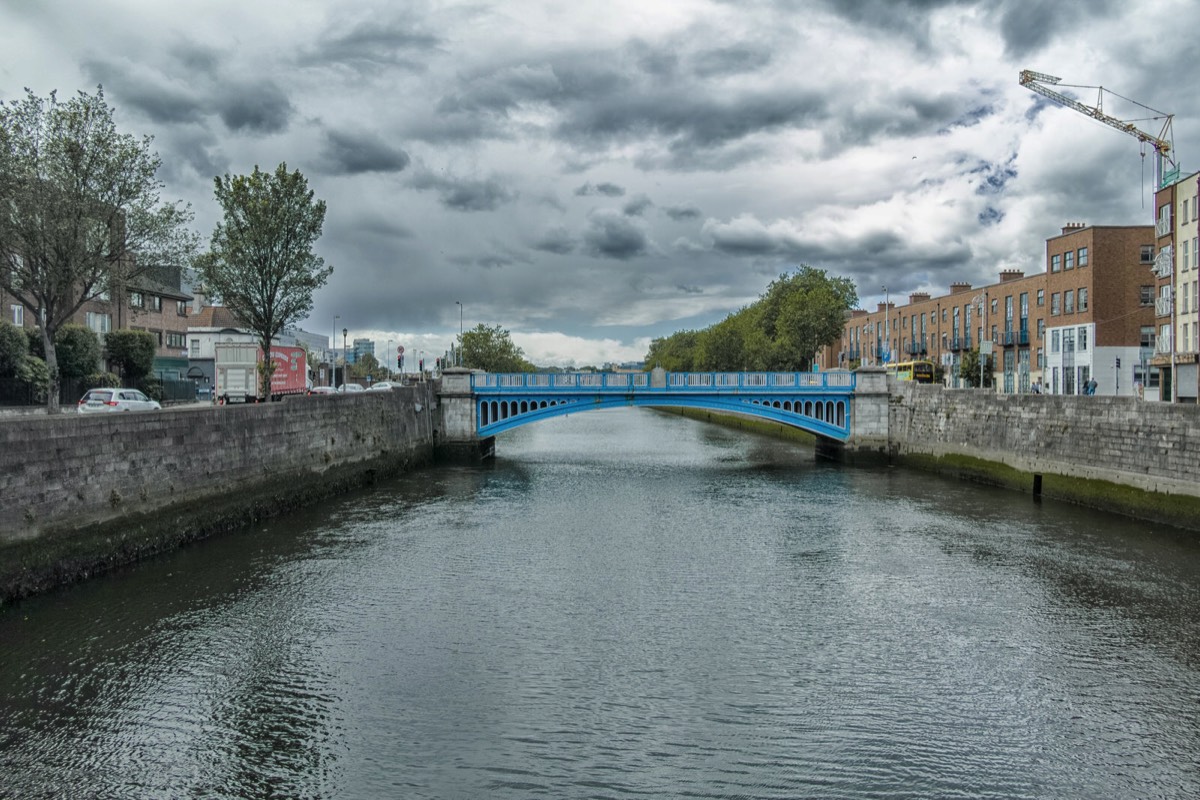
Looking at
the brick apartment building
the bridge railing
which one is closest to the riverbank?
the bridge railing

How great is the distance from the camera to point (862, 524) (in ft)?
98.7

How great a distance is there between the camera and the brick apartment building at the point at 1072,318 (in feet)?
188

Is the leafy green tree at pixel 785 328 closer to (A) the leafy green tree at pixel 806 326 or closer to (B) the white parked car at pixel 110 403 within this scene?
(A) the leafy green tree at pixel 806 326

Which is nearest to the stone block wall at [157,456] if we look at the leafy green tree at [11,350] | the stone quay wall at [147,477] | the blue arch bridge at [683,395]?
the stone quay wall at [147,477]

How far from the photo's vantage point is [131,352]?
204ft

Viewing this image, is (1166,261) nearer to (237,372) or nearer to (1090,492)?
(1090,492)

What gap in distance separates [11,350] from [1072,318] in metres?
70.5

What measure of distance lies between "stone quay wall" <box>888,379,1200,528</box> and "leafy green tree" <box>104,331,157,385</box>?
56.2 metres

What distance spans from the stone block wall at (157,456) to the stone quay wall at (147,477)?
0.03 m

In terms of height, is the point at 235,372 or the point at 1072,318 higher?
the point at 1072,318

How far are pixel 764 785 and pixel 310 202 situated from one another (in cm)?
4137

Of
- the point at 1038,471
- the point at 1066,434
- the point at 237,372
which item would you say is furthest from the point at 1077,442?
the point at 237,372

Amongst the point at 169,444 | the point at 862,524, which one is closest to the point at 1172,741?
the point at 862,524

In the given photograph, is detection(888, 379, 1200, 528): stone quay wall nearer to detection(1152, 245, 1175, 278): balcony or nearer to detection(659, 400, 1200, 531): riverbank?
detection(659, 400, 1200, 531): riverbank
